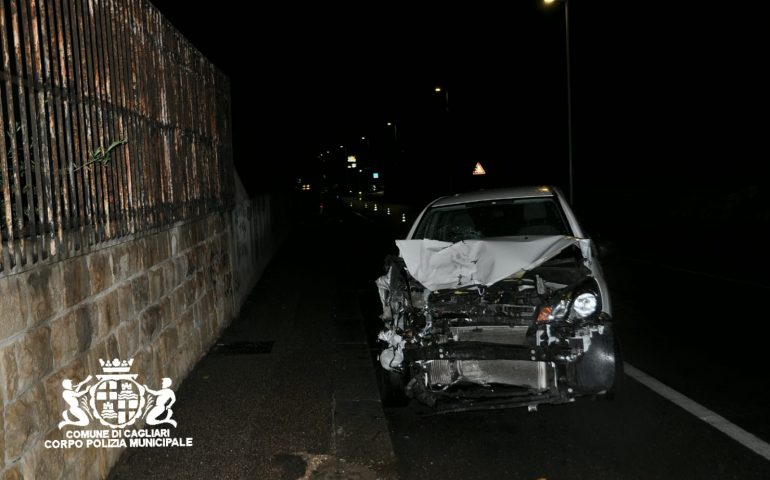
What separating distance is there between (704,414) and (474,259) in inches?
82.3

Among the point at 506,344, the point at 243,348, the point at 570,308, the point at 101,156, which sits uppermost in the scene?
the point at 101,156

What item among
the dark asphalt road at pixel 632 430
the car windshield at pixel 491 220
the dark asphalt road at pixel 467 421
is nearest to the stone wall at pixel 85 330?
the dark asphalt road at pixel 467 421

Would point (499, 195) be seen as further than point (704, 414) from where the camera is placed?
Yes

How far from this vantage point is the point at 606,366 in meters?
4.75

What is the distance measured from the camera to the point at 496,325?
16.0 feet

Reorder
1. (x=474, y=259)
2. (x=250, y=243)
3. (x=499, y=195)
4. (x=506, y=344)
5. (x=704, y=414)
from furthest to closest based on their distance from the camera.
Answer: (x=250, y=243) < (x=499, y=195) < (x=474, y=259) < (x=704, y=414) < (x=506, y=344)

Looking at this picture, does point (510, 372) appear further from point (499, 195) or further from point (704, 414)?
point (499, 195)

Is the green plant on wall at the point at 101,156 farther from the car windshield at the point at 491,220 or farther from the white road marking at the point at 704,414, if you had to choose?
the white road marking at the point at 704,414

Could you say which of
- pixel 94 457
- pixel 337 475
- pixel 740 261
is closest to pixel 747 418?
pixel 337 475

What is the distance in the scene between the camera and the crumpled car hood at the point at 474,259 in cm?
527

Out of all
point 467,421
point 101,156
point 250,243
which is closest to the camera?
point 101,156

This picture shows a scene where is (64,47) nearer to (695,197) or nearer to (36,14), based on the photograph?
(36,14)

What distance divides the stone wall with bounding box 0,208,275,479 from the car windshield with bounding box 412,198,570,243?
8.07 feet
